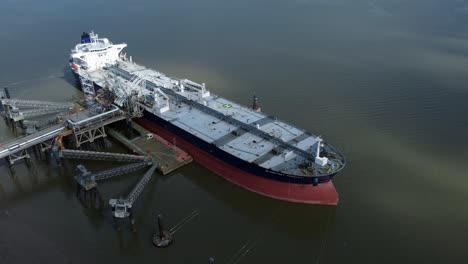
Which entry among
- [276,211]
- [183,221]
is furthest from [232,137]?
[183,221]

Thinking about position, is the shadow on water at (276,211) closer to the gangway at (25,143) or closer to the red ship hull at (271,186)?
the red ship hull at (271,186)

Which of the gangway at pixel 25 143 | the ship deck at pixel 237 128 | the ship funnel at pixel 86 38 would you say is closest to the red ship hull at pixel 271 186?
the ship deck at pixel 237 128

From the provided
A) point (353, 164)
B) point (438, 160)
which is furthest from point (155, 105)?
point (438, 160)

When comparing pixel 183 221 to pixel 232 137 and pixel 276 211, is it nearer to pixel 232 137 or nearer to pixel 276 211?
pixel 276 211

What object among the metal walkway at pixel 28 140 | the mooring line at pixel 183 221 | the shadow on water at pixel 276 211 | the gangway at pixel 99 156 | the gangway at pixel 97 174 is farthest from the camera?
the gangway at pixel 99 156

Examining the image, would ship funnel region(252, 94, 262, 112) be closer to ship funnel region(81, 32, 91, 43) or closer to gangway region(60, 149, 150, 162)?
gangway region(60, 149, 150, 162)

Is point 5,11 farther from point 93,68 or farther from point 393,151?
point 393,151

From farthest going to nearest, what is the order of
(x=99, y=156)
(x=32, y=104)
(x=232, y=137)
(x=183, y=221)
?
(x=32, y=104) → (x=99, y=156) → (x=232, y=137) → (x=183, y=221)

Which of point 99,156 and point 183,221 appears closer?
point 183,221
